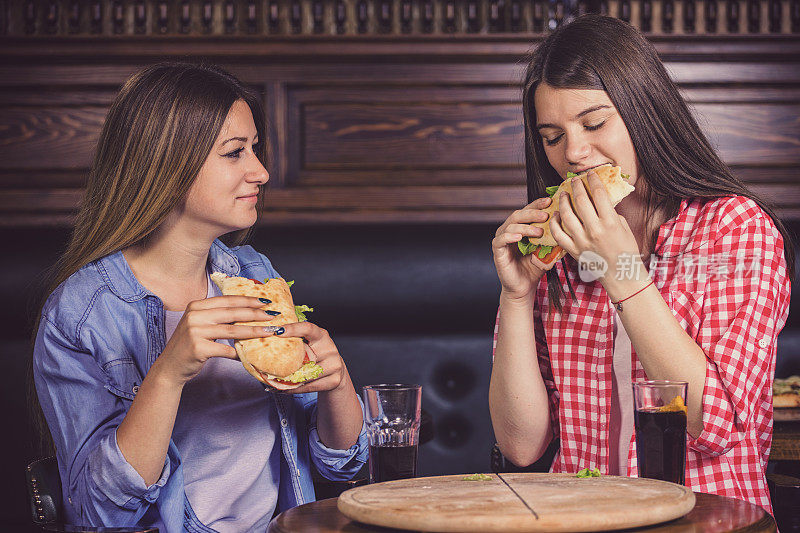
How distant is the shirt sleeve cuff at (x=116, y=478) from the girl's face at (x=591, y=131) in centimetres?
96

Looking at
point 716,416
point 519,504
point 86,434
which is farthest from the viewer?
point 86,434

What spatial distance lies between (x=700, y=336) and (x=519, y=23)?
1939 mm

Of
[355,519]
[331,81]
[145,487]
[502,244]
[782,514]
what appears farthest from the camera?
[331,81]

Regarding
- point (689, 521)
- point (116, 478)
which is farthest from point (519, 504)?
point (116, 478)

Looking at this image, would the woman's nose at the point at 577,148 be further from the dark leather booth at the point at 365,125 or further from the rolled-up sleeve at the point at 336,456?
the dark leather booth at the point at 365,125

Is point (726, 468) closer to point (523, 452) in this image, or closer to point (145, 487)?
point (523, 452)

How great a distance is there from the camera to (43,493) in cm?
155

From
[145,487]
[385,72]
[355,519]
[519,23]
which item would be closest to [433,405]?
[385,72]

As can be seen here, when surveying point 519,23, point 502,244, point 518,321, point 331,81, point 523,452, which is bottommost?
point 523,452

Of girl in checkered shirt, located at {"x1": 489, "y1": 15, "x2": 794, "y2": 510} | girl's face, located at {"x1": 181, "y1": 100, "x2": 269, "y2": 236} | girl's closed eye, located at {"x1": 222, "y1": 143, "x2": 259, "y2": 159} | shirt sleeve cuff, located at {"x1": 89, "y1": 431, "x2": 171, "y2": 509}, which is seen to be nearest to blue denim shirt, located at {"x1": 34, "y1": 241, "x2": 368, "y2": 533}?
shirt sleeve cuff, located at {"x1": 89, "y1": 431, "x2": 171, "y2": 509}

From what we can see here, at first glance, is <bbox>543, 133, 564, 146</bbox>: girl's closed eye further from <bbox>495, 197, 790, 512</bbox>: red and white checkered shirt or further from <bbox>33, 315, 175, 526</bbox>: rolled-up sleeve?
<bbox>33, 315, 175, 526</bbox>: rolled-up sleeve

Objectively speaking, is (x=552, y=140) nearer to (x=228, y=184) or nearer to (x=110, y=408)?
(x=228, y=184)

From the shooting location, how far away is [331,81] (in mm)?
3135

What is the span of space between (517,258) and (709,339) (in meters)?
0.38
